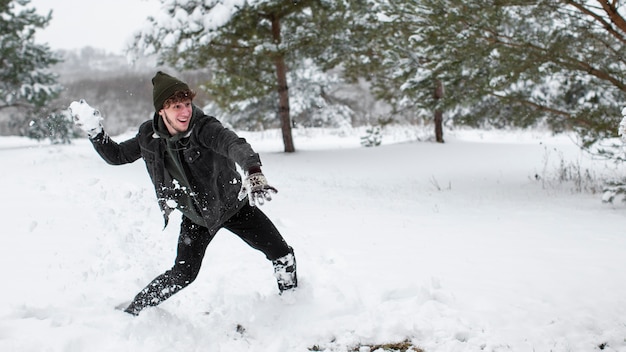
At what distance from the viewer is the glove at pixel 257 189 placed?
269 cm

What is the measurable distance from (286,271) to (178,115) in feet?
A: 4.56

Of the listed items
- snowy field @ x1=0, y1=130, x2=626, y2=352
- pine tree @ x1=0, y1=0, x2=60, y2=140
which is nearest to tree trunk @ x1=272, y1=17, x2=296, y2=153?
snowy field @ x1=0, y1=130, x2=626, y2=352

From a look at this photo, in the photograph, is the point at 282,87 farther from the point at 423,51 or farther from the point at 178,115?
the point at 178,115

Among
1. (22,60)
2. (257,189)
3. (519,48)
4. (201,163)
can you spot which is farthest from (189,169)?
(22,60)

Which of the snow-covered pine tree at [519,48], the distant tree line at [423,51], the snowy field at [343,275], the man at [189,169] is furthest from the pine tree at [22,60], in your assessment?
the man at [189,169]

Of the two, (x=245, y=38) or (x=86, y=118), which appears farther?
(x=245, y=38)

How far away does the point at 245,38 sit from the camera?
41.0 feet

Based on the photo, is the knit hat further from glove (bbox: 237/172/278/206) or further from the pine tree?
the pine tree

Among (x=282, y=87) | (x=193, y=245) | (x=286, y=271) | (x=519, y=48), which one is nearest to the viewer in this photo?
(x=193, y=245)

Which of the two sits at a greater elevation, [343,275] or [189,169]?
[189,169]

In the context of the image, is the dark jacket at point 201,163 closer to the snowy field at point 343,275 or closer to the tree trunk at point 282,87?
the snowy field at point 343,275

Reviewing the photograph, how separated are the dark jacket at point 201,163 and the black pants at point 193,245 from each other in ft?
0.52

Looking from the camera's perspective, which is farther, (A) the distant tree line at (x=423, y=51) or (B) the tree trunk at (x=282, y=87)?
(B) the tree trunk at (x=282, y=87)

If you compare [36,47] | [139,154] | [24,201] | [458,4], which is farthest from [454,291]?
[36,47]
